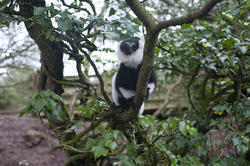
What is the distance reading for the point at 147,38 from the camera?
199 cm

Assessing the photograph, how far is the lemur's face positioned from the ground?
557 cm

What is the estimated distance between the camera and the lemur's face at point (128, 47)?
3.67m

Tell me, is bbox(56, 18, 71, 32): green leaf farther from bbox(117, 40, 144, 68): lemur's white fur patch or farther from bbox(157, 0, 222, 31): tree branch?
bbox(117, 40, 144, 68): lemur's white fur patch

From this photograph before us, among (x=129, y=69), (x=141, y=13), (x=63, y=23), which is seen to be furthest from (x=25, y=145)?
(x=141, y=13)

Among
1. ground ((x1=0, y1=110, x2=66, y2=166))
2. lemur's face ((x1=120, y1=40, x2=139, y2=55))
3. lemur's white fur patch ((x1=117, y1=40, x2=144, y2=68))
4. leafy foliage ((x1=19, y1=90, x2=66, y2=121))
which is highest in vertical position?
lemur's face ((x1=120, y1=40, x2=139, y2=55))

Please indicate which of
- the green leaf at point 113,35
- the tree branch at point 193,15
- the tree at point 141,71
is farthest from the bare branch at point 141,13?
the green leaf at point 113,35

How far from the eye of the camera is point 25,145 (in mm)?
7906

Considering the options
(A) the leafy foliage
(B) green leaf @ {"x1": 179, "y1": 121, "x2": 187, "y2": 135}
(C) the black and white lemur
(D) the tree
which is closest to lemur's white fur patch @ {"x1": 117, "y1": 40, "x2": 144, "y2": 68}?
(C) the black and white lemur

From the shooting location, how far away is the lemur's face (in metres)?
3.67

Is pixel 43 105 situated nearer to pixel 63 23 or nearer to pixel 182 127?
pixel 63 23

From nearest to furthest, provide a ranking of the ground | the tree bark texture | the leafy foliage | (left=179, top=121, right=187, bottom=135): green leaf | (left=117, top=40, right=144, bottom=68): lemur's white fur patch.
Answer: the leafy foliage
the tree bark texture
(left=179, top=121, right=187, bottom=135): green leaf
(left=117, top=40, right=144, bottom=68): lemur's white fur patch
the ground

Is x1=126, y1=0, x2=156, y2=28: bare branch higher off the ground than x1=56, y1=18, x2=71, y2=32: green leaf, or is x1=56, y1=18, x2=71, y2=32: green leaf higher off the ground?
x1=126, y1=0, x2=156, y2=28: bare branch

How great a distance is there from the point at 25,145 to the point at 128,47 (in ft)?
20.5

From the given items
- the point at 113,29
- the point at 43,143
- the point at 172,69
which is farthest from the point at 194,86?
the point at 43,143
